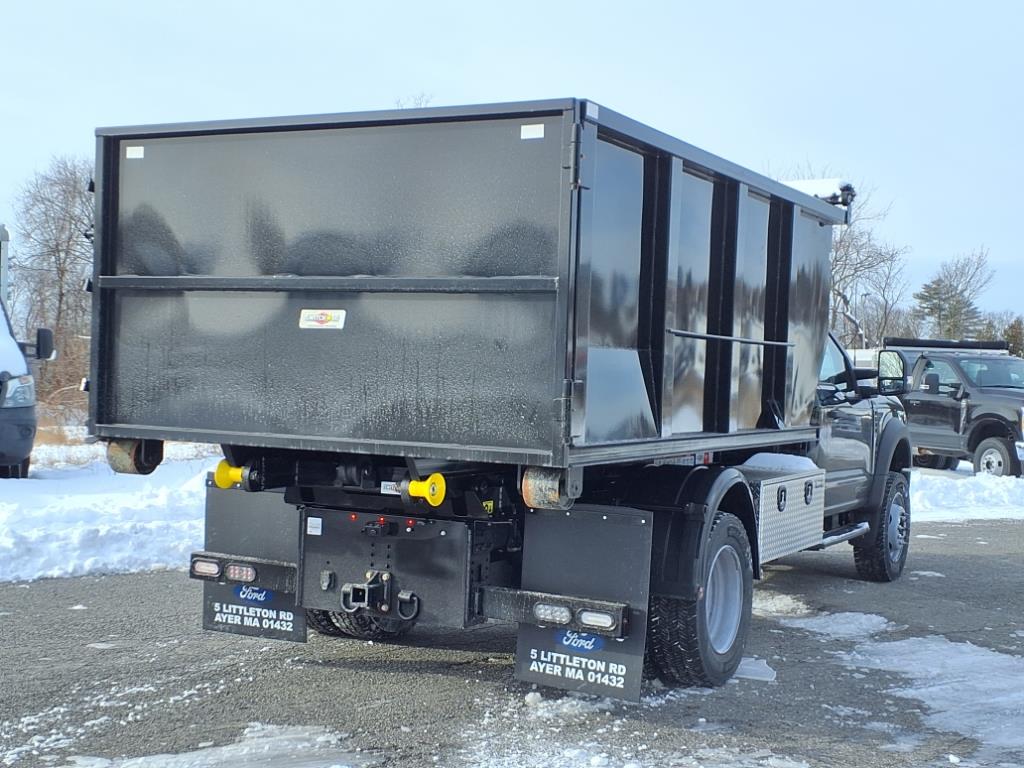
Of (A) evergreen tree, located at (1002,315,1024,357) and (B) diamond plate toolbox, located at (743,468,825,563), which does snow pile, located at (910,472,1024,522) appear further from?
(A) evergreen tree, located at (1002,315,1024,357)

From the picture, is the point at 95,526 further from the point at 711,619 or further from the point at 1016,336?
the point at 1016,336

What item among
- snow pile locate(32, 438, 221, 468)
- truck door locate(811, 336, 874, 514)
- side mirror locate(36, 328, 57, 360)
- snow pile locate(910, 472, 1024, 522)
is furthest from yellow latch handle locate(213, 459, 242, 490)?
snow pile locate(910, 472, 1024, 522)

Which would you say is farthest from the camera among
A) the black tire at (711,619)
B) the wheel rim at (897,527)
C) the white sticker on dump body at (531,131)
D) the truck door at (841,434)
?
the wheel rim at (897,527)

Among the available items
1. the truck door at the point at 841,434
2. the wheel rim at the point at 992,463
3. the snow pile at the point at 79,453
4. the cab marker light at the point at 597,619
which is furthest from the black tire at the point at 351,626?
the wheel rim at the point at 992,463

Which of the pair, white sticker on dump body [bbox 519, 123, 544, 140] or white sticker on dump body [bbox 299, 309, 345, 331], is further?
white sticker on dump body [bbox 299, 309, 345, 331]

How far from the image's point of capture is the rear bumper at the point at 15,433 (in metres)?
12.3

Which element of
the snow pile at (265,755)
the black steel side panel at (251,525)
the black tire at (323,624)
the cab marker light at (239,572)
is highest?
the black steel side panel at (251,525)

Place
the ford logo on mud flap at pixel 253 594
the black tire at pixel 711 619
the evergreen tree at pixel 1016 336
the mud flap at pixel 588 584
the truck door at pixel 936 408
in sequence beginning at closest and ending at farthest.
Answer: the mud flap at pixel 588 584, the black tire at pixel 711 619, the ford logo on mud flap at pixel 253 594, the truck door at pixel 936 408, the evergreen tree at pixel 1016 336

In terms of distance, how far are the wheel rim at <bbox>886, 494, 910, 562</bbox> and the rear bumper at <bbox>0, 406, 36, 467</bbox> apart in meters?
8.75

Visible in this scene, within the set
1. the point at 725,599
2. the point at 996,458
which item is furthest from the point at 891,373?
the point at 996,458

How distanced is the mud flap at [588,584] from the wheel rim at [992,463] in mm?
15078

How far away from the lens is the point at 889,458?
964 centimetres

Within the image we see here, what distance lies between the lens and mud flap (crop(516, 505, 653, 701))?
17.5 ft

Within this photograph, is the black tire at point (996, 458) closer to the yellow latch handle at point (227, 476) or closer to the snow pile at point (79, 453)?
the snow pile at point (79, 453)
